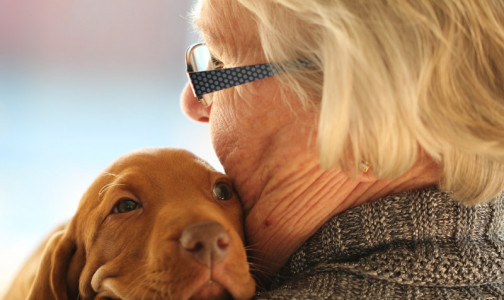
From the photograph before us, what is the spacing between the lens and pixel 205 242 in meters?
1.07

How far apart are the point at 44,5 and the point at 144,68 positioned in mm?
504

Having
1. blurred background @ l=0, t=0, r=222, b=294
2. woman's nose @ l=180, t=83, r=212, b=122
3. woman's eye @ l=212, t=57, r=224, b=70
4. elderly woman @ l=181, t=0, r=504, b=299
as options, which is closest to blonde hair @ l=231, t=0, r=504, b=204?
elderly woman @ l=181, t=0, r=504, b=299

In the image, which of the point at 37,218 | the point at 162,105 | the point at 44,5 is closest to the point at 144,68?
the point at 162,105

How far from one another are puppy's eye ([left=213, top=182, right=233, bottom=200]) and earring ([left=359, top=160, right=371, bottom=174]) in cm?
33

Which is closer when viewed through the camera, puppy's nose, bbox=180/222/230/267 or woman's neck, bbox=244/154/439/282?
puppy's nose, bbox=180/222/230/267

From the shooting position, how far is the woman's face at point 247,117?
127cm

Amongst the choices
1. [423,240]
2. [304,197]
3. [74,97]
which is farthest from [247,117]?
[74,97]

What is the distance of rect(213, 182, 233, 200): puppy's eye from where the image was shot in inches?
53.1

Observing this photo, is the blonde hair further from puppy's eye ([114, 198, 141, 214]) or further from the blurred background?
the blurred background

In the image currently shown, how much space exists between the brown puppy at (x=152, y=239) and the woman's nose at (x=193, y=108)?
22cm

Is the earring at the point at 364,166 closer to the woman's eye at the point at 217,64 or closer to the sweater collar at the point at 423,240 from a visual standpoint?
the sweater collar at the point at 423,240

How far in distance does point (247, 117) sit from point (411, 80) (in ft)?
1.31

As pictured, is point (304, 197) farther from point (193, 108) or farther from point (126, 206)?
point (193, 108)

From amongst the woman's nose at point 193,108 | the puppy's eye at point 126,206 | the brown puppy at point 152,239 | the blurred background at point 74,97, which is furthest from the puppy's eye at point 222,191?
the blurred background at point 74,97
